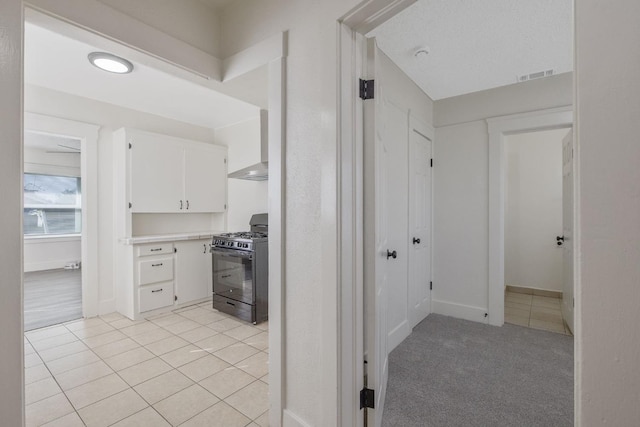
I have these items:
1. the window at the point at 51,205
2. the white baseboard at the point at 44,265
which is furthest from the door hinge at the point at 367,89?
the white baseboard at the point at 44,265

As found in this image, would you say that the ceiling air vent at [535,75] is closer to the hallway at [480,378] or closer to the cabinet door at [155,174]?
the hallway at [480,378]

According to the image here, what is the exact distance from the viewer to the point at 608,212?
703 mm

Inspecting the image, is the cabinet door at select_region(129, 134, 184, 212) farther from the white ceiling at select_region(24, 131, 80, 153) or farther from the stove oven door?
the white ceiling at select_region(24, 131, 80, 153)

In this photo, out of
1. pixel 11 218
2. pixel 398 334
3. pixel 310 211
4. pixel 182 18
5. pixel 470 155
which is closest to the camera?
pixel 11 218

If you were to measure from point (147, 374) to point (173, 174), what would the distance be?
2.57m

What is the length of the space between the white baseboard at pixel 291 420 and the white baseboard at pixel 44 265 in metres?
7.31

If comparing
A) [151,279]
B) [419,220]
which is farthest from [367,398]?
[151,279]

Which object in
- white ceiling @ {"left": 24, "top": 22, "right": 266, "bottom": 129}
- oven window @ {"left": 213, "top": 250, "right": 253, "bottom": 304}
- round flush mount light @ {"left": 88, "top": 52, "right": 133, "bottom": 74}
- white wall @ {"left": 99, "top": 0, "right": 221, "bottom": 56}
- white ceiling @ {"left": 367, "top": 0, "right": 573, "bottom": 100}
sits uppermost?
white ceiling @ {"left": 24, "top": 22, "right": 266, "bottom": 129}

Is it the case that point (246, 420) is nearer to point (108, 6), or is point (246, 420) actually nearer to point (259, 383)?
point (259, 383)

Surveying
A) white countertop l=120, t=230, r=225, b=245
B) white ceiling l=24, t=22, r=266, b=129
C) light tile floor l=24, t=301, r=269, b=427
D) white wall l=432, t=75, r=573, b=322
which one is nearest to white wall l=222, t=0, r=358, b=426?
light tile floor l=24, t=301, r=269, b=427

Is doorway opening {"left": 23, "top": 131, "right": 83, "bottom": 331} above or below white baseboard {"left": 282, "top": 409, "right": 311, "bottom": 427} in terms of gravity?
above

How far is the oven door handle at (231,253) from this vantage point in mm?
3302

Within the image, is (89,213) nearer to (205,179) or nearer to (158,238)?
(158,238)

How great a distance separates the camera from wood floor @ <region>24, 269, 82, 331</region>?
135 inches
